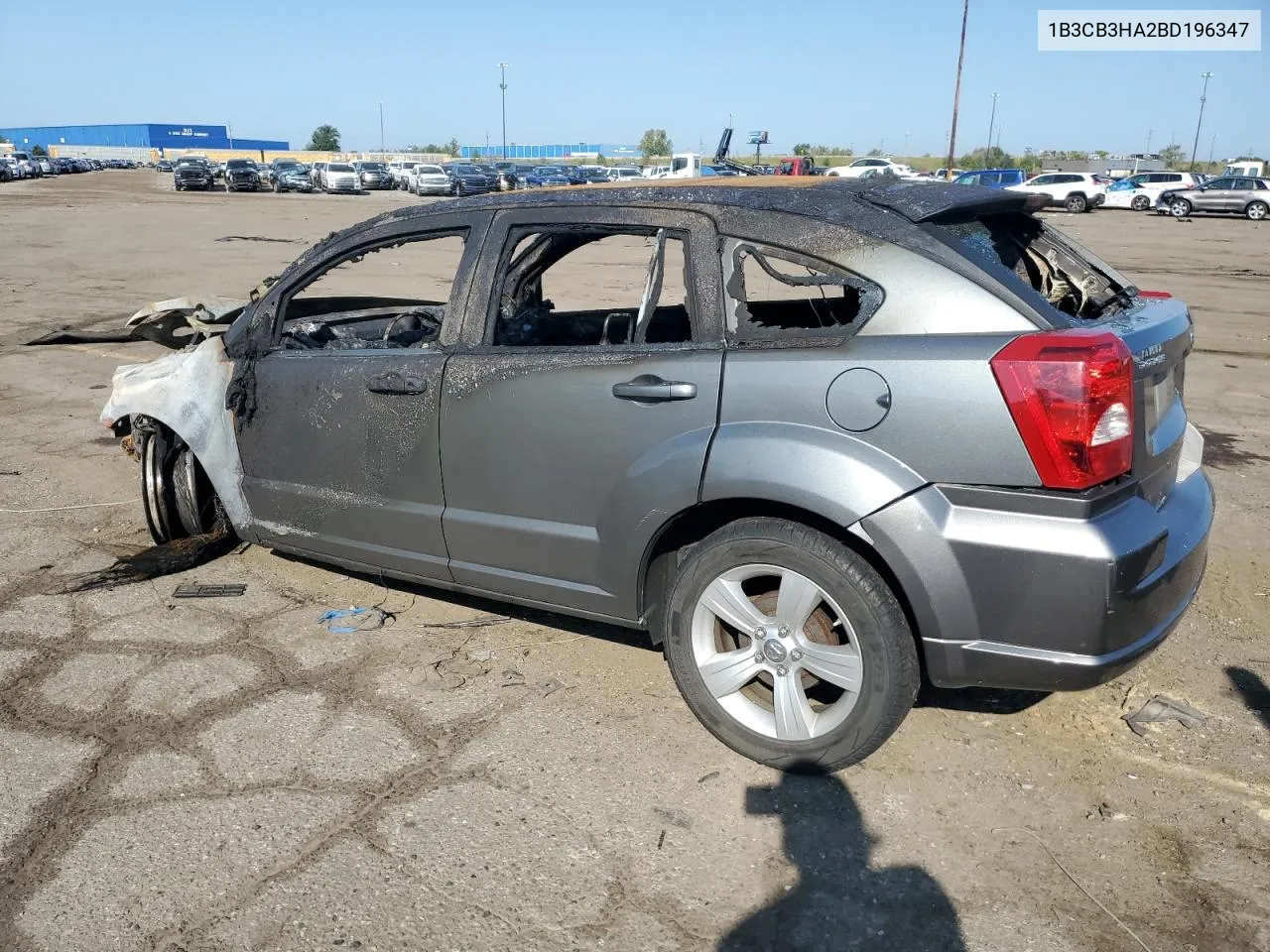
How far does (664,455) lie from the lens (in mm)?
3096

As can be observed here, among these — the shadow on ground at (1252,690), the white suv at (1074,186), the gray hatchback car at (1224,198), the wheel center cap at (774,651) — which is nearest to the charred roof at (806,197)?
the wheel center cap at (774,651)

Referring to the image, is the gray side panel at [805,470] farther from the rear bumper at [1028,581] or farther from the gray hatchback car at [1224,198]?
the gray hatchback car at [1224,198]

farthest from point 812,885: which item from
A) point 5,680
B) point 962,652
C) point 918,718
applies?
point 5,680

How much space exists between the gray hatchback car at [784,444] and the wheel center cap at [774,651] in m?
0.02

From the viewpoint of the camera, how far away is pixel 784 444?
9.41 feet

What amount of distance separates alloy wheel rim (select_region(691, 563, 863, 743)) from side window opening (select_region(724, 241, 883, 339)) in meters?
0.74

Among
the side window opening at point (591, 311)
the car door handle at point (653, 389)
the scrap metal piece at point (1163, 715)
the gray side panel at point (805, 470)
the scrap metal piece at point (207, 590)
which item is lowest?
the scrap metal piece at point (207, 590)

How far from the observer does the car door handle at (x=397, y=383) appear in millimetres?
3643

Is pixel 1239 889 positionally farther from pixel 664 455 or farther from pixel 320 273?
pixel 320 273

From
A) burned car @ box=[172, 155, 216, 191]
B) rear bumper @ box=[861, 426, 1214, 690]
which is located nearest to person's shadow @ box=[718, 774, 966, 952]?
rear bumper @ box=[861, 426, 1214, 690]

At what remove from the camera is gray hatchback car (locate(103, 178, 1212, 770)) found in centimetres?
264

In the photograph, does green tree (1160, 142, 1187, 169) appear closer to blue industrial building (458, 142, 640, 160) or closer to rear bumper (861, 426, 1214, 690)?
blue industrial building (458, 142, 640, 160)

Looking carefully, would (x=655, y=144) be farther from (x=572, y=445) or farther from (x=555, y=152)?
(x=572, y=445)

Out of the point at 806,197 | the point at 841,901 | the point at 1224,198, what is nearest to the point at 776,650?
the point at 841,901
